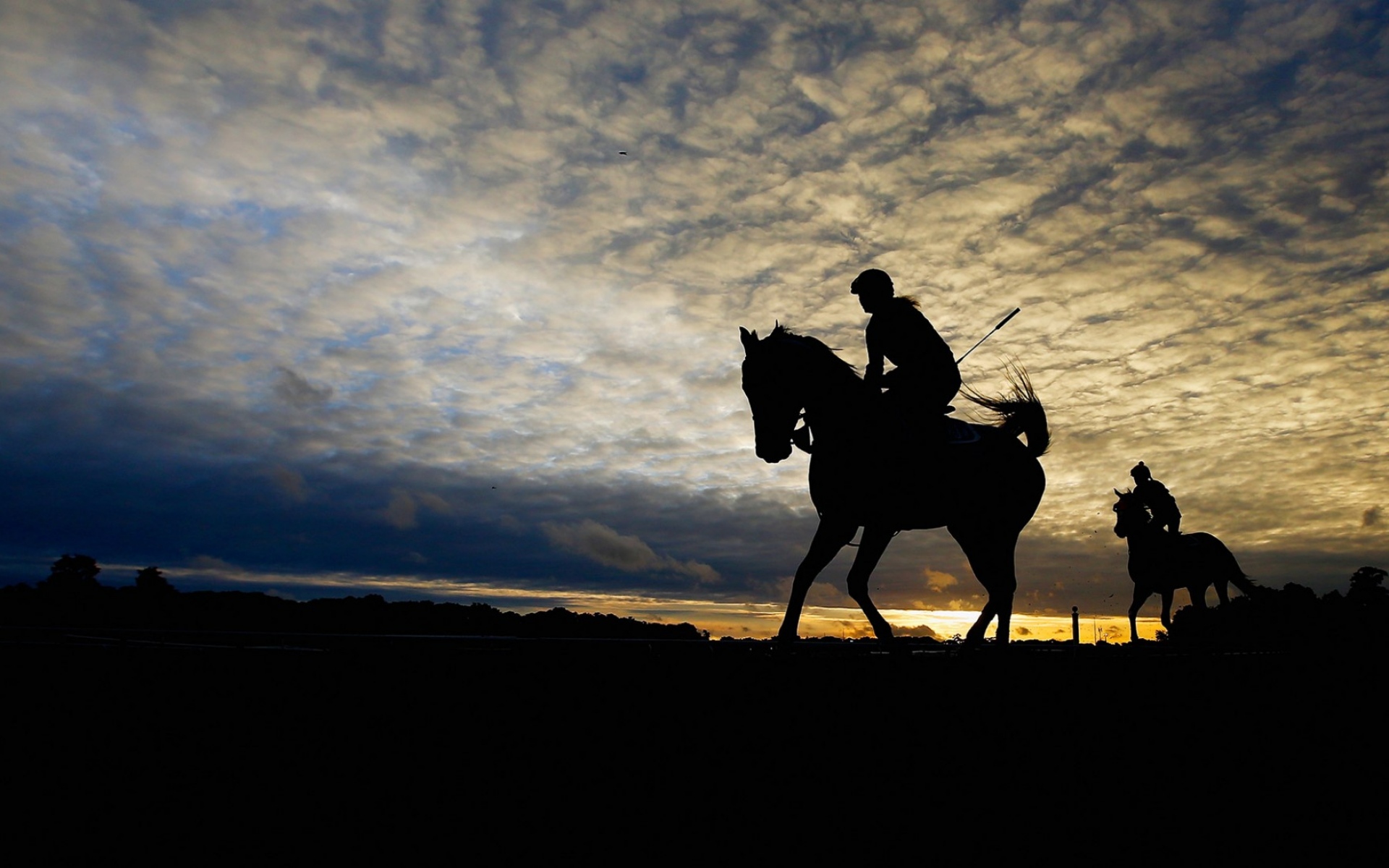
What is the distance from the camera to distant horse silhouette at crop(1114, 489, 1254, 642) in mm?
18719

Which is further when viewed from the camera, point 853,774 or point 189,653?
point 189,653

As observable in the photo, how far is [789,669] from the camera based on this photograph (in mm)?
5266

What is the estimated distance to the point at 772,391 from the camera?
8227 millimetres

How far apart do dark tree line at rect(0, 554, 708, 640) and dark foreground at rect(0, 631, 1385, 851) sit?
4.75 meters

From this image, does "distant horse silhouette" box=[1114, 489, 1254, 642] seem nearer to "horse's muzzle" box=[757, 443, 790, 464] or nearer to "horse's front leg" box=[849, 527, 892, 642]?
"horse's front leg" box=[849, 527, 892, 642]

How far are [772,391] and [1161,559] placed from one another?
47.3ft

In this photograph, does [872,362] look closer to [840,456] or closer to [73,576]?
[840,456]

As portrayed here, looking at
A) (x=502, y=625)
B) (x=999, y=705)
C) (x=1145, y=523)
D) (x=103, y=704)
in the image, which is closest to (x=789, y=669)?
(x=999, y=705)

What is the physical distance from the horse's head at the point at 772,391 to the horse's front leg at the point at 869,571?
4.36ft

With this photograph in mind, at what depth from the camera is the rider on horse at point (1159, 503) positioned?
62.5 ft

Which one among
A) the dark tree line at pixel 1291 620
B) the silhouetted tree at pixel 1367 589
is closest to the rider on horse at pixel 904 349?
the dark tree line at pixel 1291 620

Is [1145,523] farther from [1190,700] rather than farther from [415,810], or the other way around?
[415,810]

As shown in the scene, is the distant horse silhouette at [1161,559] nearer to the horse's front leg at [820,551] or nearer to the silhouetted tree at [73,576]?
the horse's front leg at [820,551]

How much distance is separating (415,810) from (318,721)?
1.01 meters
